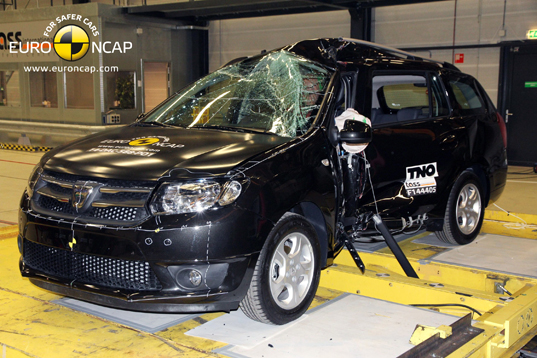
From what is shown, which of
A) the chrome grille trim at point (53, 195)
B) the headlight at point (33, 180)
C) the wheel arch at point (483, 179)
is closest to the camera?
the chrome grille trim at point (53, 195)

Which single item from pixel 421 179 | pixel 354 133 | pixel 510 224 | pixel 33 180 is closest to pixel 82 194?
pixel 33 180

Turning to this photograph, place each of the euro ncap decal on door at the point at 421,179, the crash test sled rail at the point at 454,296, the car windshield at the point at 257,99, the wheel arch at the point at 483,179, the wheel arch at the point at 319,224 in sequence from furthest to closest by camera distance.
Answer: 1. the wheel arch at the point at 483,179
2. the euro ncap decal on door at the point at 421,179
3. the car windshield at the point at 257,99
4. the wheel arch at the point at 319,224
5. the crash test sled rail at the point at 454,296

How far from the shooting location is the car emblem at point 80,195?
3.13 m

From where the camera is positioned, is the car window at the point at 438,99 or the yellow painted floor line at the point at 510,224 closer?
the car window at the point at 438,99

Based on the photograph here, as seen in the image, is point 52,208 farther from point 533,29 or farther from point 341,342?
point 533,29

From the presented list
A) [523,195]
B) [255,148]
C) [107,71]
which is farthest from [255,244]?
[107,71]

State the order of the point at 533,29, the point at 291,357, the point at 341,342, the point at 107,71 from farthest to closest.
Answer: the point at 107,71 → the point at 533,29 → the point at 341,342 → the point at 291,357

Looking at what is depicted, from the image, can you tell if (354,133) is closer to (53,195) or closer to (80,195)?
(80,195)

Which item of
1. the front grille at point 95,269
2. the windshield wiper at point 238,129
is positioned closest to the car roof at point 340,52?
the windshield wiper at point 238,129

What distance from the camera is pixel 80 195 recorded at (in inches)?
124

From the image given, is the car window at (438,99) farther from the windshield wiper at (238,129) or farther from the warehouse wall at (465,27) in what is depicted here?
the warehouse wall at (465,27)

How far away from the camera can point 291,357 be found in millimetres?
3041

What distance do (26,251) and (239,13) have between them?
13.8 meters

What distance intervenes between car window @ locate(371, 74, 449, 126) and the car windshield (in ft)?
2.54
